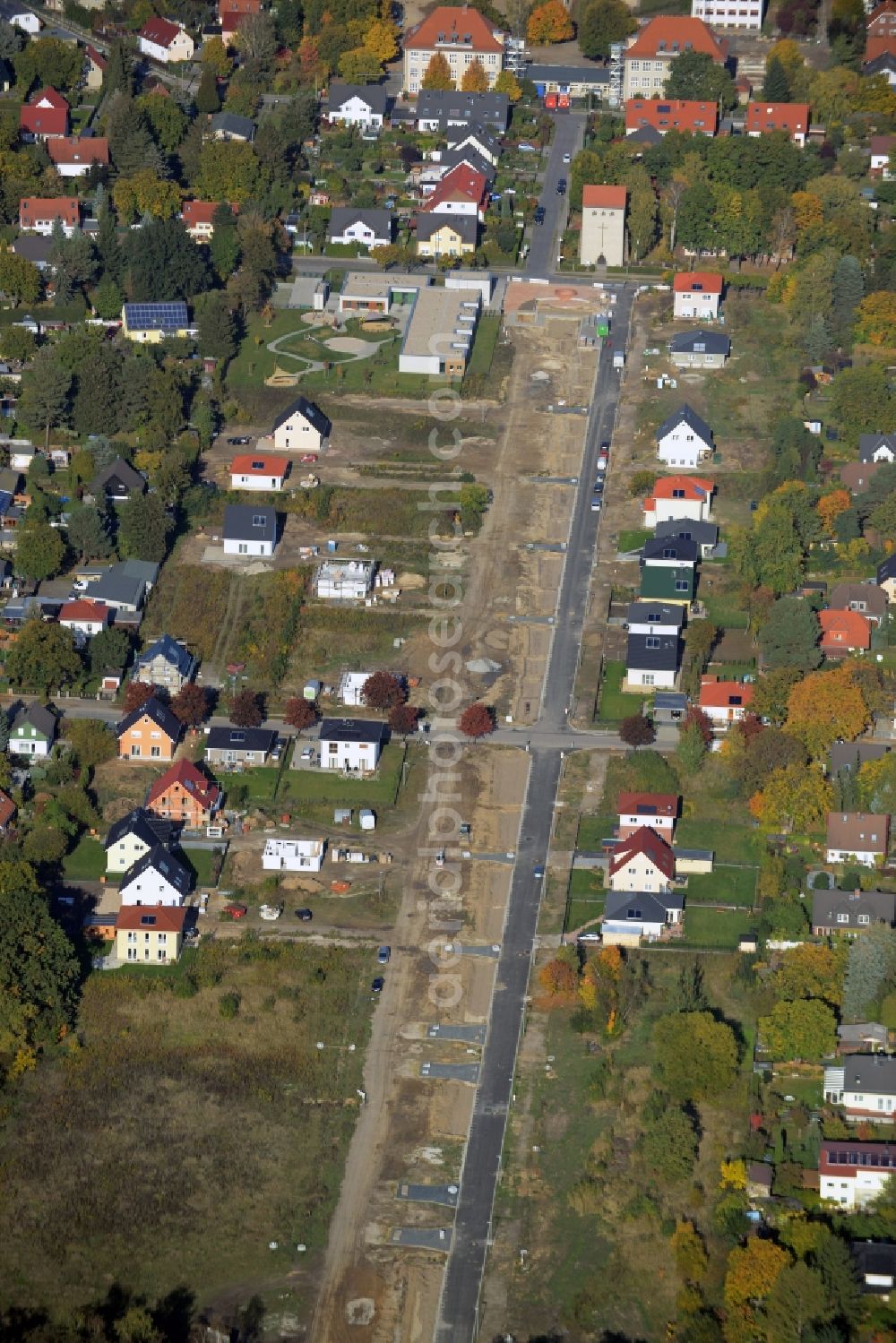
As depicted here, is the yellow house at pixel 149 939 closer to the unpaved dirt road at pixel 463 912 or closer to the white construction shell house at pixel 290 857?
the white construction shell house at pixel 290 857

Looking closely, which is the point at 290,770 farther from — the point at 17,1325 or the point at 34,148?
the point at 34,148

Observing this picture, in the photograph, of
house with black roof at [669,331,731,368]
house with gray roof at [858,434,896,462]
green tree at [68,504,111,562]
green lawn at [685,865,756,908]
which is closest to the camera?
green lawn at [685,865,756,908]

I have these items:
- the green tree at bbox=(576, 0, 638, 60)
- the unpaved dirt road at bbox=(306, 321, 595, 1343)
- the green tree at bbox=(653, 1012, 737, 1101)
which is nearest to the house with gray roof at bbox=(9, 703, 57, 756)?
the unpaved dirt road at bbox=(306, 321, 595, 1343)

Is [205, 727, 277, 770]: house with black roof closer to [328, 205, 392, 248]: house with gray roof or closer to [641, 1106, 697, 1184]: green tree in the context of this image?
[641, 1106, 697, 1184]: green tree

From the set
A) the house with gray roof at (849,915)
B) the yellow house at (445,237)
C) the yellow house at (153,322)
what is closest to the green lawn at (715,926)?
the house with gray roof at (849,915)

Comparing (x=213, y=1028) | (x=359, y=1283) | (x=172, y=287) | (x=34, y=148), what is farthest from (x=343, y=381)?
(x=359, y=1283)

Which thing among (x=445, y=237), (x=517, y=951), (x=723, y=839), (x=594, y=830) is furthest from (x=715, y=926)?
(x=445, y=237)

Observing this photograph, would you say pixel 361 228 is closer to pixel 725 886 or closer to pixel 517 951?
pixel 725 886
